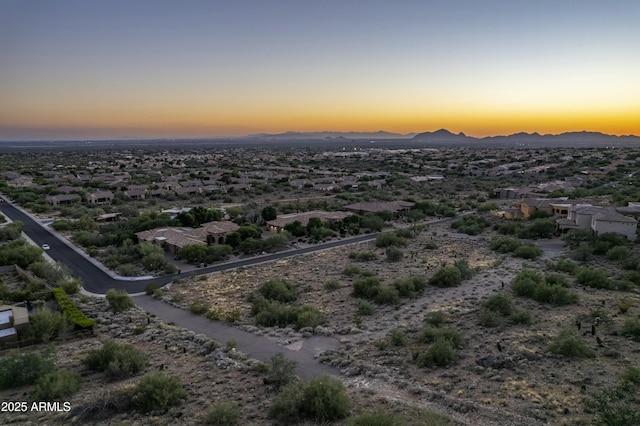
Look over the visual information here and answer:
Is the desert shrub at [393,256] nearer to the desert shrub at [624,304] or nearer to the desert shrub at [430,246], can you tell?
the desert shrub at [430,246]

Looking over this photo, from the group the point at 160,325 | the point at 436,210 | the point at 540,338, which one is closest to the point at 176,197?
the point at 436,210

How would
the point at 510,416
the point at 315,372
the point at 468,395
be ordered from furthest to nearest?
1. the point at 315,372
2. the point at 468,395
3. the point at 510,416

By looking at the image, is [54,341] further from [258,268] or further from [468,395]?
[468,395]

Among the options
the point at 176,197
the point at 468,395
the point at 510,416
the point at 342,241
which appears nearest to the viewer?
the point at 510,416

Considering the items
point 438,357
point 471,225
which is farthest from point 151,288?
point 471,225

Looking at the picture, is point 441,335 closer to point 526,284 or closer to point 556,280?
point 526,284

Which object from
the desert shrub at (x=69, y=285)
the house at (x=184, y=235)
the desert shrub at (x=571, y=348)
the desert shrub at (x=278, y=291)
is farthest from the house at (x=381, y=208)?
the desert shrub at (x=571, y=348)

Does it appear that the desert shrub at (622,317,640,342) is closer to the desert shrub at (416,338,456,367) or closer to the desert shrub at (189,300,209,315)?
the desert shrub at (416,338,456,367)
